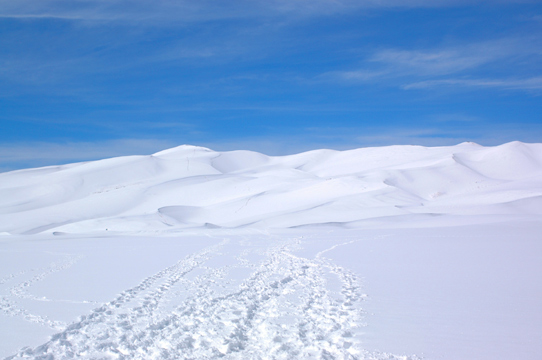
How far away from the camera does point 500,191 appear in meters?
28.6

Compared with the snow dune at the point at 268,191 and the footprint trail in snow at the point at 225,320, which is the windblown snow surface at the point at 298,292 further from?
the snow dune at the point at 268,191

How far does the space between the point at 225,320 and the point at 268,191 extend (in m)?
27.9

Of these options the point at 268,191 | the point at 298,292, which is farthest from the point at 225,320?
the point at 268,191

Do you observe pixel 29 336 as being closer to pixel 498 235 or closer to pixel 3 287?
pixel 3 287

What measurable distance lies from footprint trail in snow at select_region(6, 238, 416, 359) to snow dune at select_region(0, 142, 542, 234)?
1365 cm

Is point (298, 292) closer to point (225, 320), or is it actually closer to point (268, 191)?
point (225, 320)

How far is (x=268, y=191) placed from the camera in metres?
33.3

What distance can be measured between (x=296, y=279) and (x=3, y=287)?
16.0 ft

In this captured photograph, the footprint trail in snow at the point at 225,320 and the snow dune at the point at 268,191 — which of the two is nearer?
the footprint trail in snow at the point at 225,320

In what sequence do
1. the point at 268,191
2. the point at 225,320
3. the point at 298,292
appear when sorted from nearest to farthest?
the point at 225,320, the point at 298,292, the point at 268,191

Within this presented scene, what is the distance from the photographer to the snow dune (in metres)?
24.2

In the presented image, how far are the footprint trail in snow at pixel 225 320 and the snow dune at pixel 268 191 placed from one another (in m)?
13.6

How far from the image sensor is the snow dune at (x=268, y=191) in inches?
953

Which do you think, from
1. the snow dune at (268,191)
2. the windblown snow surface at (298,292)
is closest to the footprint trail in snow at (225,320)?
the windblown snow surface at (298,292)
